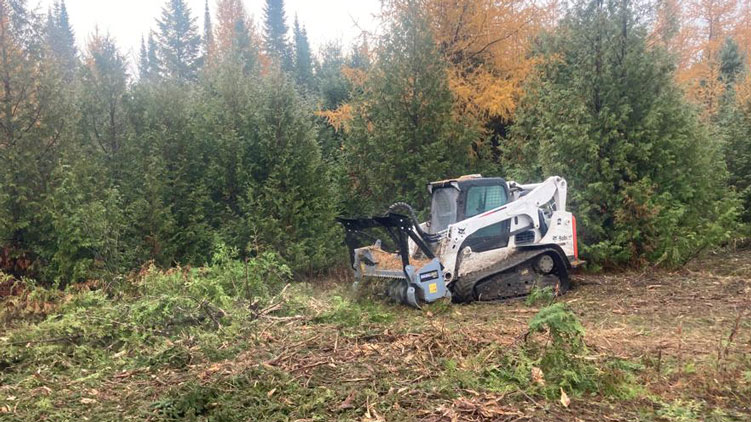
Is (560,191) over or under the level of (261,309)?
over

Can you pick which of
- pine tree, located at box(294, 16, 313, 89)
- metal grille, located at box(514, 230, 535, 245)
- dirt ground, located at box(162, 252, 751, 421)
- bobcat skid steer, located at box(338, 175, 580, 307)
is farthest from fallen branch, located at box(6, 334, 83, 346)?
pine tree, located at box(294, 16, 313, 89)

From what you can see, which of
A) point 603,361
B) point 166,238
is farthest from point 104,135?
point 603,361

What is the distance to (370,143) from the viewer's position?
13.1m

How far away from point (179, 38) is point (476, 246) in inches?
1430

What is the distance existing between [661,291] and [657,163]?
341 centimetres

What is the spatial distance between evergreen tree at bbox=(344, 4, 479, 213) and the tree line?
5cm

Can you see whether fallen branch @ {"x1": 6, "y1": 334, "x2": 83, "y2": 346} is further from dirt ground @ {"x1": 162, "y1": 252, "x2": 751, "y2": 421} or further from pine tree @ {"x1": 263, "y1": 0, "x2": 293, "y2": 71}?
pine tree @ {"x1": 263, "y1": 0, "x2": 293, "y2": 71}

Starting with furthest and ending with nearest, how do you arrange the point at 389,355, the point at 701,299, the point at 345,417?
the point at 701,299
the point at 389,355
the point at 345,417

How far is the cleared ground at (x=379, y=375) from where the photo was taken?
365 cm

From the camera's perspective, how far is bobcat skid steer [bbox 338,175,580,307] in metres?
8.09

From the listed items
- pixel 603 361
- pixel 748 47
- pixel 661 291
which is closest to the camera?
pixel 603 361

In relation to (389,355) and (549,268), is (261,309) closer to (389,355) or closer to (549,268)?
(389,355)

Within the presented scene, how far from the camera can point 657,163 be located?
10.7m

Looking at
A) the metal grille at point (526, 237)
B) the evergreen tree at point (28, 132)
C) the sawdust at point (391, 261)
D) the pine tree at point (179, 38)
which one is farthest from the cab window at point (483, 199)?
the pine tree at point (179, 38)
